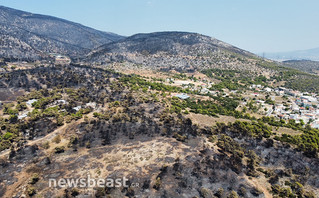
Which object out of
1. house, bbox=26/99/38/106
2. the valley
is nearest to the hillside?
A: the valley

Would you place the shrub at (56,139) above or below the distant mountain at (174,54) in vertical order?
below

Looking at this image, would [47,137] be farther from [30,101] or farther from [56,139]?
[30,101]

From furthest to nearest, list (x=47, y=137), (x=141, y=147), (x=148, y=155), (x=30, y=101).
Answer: (x=30, y=101)
(x=47, y=137)
(x=141, y=147)
(x=148, y=155)

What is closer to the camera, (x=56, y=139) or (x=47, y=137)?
(x=56, y=139)

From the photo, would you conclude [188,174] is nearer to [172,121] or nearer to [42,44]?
[172,121]

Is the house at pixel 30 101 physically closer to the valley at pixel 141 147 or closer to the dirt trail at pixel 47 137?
the valley at pixel 141 147

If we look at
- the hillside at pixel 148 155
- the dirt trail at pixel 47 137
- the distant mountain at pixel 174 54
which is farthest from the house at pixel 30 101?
the distant mountain at pixel 174 54

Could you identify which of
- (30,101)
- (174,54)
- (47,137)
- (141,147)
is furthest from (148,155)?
(174,54)

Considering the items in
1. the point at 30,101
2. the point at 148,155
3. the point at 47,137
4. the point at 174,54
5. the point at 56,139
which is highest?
the point at 174,54

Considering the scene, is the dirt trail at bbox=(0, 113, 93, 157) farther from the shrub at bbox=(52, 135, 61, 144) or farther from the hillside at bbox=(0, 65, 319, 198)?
the shrub at bbox=(52, 135, 61, 144)
